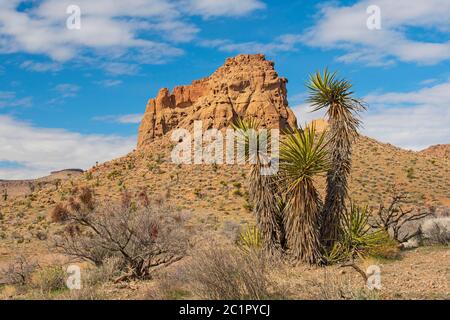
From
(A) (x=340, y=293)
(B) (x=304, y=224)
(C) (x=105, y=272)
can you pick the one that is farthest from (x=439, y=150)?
(A) (x=340, y=293)

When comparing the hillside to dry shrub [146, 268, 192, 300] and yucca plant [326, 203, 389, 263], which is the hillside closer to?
yucca plant [326, 203, 389, 263]

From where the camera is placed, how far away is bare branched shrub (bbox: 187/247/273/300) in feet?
25.4

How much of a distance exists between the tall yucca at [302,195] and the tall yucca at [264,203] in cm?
34

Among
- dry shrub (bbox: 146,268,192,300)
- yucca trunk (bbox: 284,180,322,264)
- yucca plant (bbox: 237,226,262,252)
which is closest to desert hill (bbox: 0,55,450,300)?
yucca plant (bbox: 237,226,262,252)

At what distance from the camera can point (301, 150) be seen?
1328 cm

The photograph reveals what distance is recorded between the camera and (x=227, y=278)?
7.75 metres

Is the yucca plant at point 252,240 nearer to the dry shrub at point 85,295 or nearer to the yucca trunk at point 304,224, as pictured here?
the yucca trunk at point 304,224

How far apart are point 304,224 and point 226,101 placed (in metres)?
51.2

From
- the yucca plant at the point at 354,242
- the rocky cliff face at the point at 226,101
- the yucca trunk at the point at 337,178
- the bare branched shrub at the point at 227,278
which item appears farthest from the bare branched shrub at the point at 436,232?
the rocky cliff face at the point at 226,101

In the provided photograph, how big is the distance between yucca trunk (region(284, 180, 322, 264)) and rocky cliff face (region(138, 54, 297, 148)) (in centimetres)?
4435

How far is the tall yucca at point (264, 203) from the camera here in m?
13.5

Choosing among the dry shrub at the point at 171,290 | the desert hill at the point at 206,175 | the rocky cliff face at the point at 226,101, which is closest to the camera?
the dry shrub at the point at 171,290

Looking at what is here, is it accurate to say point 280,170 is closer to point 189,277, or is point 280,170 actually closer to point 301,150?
point 301,150

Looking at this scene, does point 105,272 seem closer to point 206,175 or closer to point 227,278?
point 227,278
